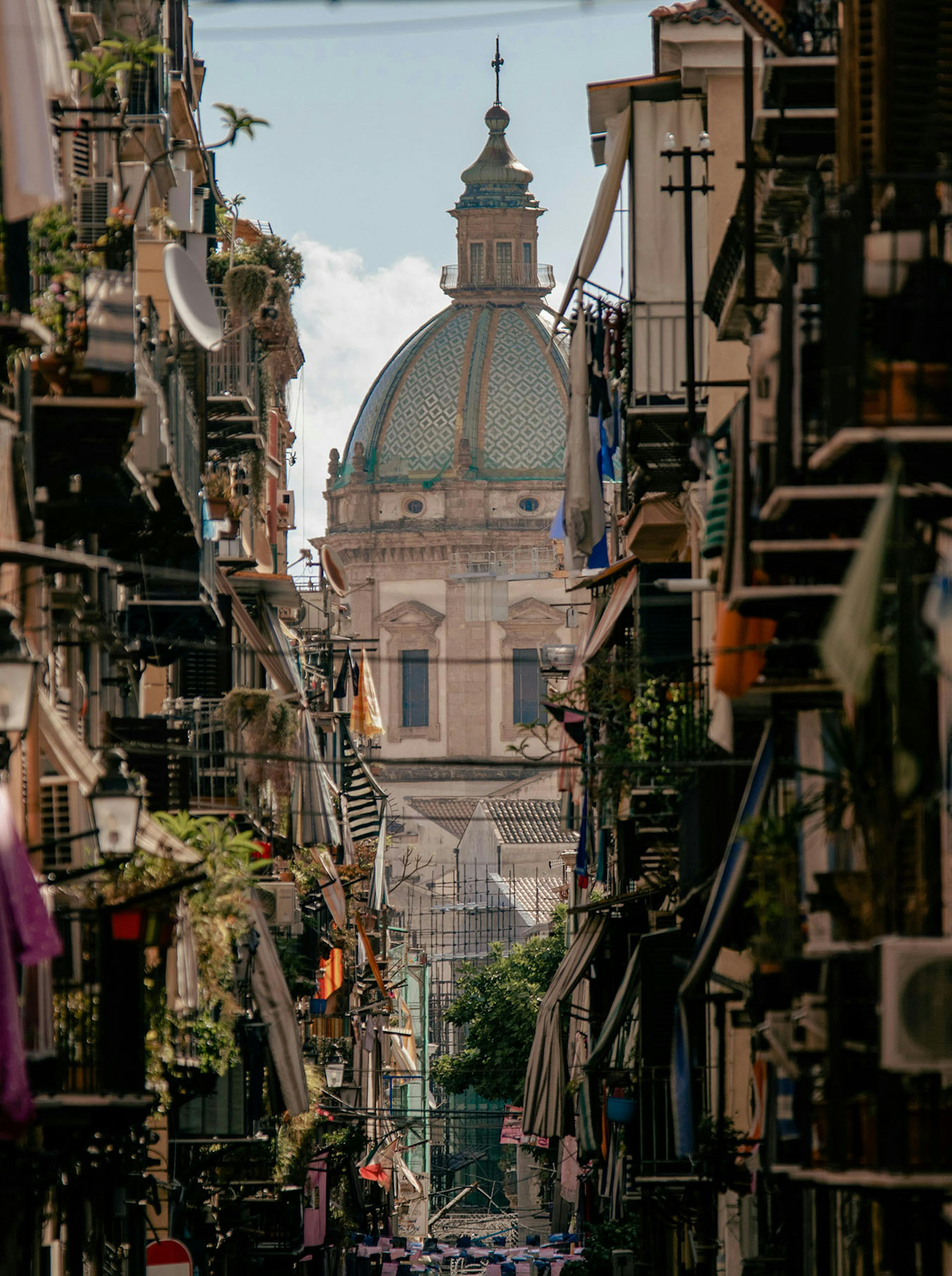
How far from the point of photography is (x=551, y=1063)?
25797mm

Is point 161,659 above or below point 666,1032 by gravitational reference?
above

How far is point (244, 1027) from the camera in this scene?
22562mm

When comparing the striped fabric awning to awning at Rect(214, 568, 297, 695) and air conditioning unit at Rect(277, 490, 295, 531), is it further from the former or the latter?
awning at Rect(214, 568, 297, 695)

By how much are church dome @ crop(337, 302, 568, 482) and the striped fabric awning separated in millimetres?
48256

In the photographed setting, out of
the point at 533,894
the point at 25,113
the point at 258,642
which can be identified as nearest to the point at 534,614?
the point at 533,894

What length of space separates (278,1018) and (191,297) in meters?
7.26

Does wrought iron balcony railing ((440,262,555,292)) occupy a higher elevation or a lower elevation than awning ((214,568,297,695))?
higher

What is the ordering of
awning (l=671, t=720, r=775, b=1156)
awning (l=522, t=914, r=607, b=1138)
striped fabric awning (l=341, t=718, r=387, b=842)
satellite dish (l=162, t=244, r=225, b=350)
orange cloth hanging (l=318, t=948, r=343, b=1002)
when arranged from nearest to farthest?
awning (l=671, t=720, r=775, b=1156), satellite dish (l=162, t=244, r=225, b=350), awning (l=522, t=914, r=607, b=1138), orange cloth hanging (l=318, t=948, r=343, b=1002), striped fabric awning (l=341, t=718, r=387, b=842)

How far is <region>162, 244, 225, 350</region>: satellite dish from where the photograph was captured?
55.8ft

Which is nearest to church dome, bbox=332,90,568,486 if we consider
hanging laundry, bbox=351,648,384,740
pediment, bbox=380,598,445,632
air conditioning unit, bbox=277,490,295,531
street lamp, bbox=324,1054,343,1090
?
pediment, bbox=380,598,445,632

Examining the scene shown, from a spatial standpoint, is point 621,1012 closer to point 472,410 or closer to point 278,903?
point 278,903

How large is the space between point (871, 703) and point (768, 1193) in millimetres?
6145

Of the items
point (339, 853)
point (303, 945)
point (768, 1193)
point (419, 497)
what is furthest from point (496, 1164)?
point (768, 1193)

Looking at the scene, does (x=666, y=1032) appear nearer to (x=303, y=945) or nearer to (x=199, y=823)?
(x=199, y=823)
